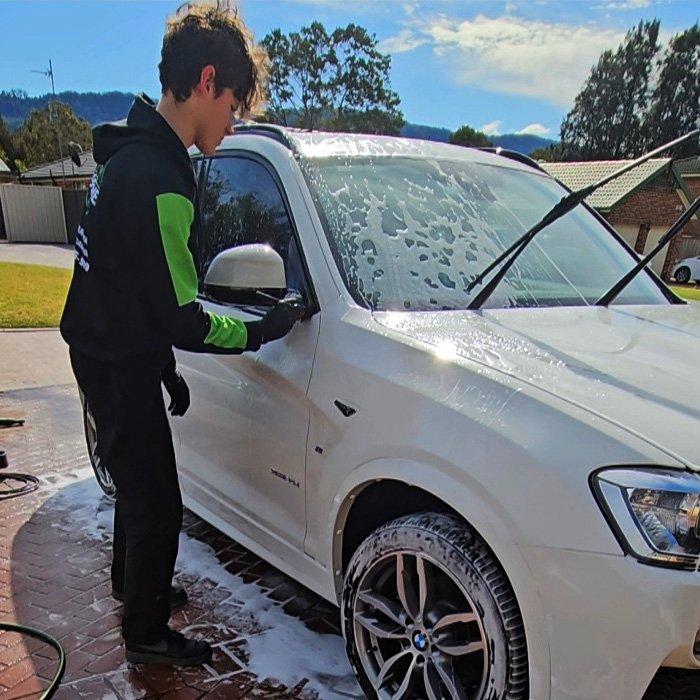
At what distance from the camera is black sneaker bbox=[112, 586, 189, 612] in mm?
2786

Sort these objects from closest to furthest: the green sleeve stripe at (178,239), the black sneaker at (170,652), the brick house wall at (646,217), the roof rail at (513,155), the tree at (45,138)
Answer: the green sleeve stripe at (178,239) < the black sneaker at (170,652) < the roof rail at (513,155) < the brick house wall at (646,217) < the tree at (45,138)

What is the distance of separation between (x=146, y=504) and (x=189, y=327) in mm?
656

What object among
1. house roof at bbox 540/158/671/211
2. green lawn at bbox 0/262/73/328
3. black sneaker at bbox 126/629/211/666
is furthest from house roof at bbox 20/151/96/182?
black sneaker at bbox 126/629/211/666

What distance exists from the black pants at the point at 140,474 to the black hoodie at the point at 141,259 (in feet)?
0.29

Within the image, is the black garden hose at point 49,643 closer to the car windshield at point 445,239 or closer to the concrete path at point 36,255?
the car windshield at point 445,239

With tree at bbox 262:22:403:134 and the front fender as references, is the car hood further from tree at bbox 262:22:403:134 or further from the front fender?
tree at bbox 262:22:403:134

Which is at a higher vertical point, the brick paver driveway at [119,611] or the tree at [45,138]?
the tree at [45,138]

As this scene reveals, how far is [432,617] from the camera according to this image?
1892mm

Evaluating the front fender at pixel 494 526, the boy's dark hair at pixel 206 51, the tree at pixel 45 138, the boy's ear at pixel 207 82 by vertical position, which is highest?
the tree at pixel 45 138

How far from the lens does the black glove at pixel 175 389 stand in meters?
2.54

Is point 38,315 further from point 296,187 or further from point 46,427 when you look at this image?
point 296,187

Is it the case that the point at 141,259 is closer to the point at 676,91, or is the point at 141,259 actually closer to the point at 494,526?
the point at 494,526

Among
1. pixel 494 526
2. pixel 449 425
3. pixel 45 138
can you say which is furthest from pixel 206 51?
pixel 45 138

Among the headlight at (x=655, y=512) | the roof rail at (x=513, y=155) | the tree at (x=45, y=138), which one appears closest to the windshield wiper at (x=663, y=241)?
the headlight at (x=655, y=512)
